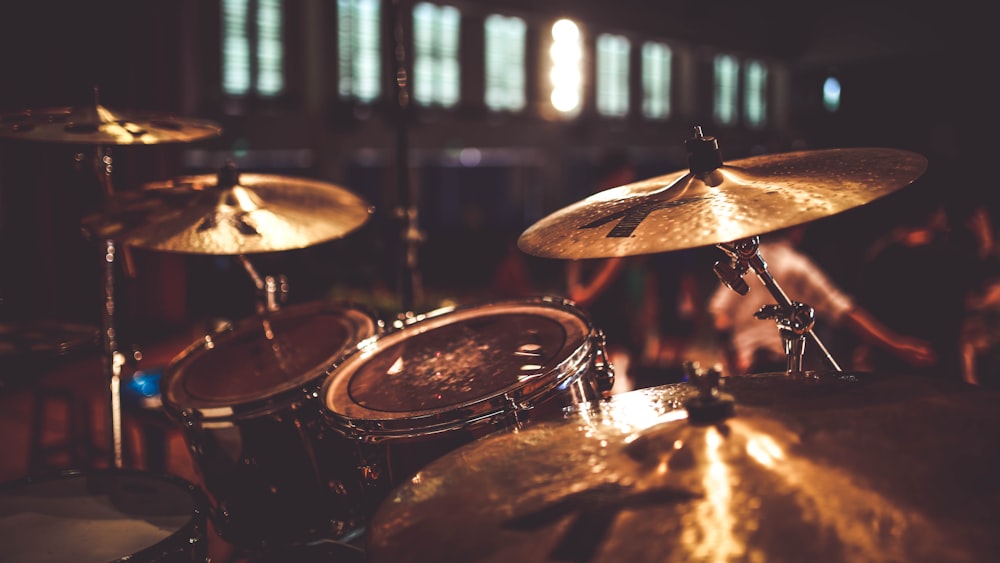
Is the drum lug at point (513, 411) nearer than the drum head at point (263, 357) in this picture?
Yes

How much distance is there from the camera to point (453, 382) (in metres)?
1.49

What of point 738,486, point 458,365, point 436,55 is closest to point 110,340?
point 458,365

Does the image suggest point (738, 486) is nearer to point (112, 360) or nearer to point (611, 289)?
point (112, 360)

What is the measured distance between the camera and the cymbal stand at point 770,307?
130cm

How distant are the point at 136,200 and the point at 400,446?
121cm

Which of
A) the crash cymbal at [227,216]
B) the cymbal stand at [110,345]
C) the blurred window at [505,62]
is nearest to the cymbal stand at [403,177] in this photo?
the crash cymbal at [227,216]

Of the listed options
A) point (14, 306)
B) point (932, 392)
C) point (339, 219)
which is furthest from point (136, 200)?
point (14, 306)

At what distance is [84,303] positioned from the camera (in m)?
5.81

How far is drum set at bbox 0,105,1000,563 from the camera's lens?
79 cm

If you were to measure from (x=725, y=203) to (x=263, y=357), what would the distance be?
4.47 ft

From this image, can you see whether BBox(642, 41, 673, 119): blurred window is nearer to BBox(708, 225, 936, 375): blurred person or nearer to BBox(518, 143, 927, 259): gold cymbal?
BBox(708, 225, 936, 375): blurred person

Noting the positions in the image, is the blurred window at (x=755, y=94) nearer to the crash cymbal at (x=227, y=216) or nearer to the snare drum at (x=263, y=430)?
the crash cymbal at (x=227, y=216)

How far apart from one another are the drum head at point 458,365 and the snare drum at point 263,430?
5.1 inches

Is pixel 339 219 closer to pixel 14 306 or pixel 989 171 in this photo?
pixel 14 306
